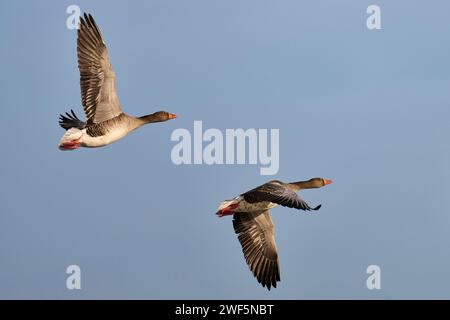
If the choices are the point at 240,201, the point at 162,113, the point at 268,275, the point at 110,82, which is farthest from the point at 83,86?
the point at 268,275

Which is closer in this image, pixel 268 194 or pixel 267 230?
pixel 268 194

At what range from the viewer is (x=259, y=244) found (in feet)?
56.8

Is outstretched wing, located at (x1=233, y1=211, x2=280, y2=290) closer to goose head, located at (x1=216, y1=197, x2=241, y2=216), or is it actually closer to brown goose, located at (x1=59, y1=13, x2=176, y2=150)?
goose head, located at (x1=216, y1=197, x2=241, y2=216)

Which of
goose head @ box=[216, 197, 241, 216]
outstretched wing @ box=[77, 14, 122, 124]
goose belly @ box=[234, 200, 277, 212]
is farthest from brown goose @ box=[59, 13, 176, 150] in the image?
goose belly @ box=[234, 200, 277, 212]

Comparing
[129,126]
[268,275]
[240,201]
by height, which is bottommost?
[268,275]

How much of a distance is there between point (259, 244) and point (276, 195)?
172 centimetres

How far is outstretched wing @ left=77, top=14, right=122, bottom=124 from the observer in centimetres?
1653

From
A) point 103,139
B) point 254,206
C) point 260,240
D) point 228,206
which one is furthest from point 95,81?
point 260,240

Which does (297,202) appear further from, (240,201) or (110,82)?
(110,82)

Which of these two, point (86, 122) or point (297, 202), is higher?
Result: point (86, 122)

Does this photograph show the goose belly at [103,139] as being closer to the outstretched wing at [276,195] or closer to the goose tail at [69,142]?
the goose tail at [69,142]

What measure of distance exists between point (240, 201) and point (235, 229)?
91 cm

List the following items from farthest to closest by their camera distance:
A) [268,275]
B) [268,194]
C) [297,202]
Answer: [268,275] → [268,194] → [297,202]

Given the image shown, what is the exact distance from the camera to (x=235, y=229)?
17266mm
